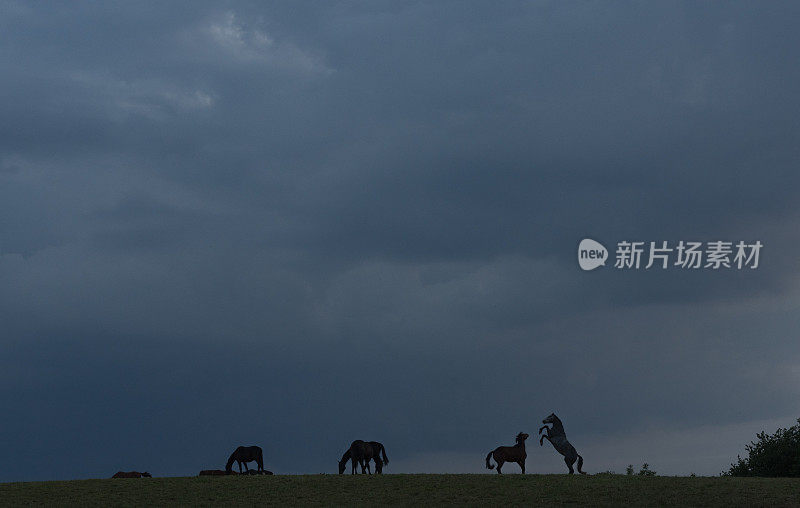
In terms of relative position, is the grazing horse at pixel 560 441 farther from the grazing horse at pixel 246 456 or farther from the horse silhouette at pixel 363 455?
the grazing horse at pixel 246 456

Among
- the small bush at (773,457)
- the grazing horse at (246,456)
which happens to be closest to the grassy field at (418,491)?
the grazing horse at (246,456)

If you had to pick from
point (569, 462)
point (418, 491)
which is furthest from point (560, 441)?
point (418, 491)

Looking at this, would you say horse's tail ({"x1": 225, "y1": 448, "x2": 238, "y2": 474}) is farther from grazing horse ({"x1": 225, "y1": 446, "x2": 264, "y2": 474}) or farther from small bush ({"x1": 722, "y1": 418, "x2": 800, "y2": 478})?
small bush ({"x1": 722, "y1": 418, "x2": 800, "y2": 478})

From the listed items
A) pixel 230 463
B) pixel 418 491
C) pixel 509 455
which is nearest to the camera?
pixel 418 491

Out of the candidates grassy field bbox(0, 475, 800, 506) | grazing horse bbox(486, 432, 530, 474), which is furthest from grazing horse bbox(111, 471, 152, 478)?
grazing horse bbox(486, 432, 530, 474)

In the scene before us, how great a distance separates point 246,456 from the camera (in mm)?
51156

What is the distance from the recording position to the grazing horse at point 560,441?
44.8 metres

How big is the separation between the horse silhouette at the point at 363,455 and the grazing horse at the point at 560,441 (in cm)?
927

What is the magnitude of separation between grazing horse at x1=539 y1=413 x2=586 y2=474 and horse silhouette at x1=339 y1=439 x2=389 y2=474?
30.4 ft

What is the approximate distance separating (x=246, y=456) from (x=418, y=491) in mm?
15610

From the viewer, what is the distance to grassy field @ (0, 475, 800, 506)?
3719 cm

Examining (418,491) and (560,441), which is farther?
(560,441)

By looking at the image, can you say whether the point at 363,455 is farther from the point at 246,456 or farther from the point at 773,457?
the point at 773,457

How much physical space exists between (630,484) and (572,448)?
5147 millimetres
